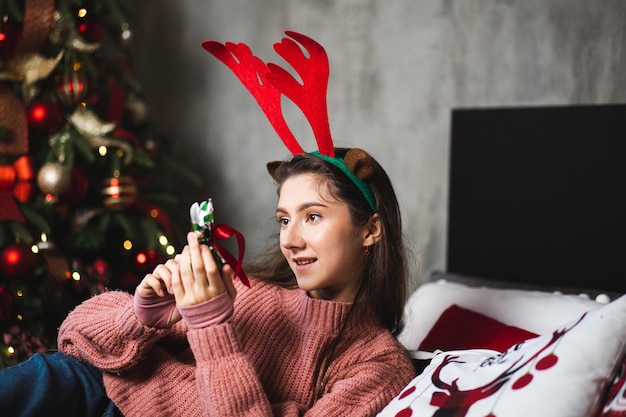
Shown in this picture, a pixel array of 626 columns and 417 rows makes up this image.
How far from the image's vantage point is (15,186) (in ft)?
7.62

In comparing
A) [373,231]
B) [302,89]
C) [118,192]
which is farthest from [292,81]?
[118,192]

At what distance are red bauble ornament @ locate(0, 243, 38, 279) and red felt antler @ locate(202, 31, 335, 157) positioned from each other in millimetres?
1057

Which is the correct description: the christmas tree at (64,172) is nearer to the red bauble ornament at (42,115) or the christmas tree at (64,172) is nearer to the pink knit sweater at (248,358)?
the red bauble ornament at (42,115)

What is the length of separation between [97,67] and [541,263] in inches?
64.6

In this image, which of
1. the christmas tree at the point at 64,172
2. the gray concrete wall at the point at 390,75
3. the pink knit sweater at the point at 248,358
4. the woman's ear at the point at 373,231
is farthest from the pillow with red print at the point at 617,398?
the christmas tree at the point at 64,172

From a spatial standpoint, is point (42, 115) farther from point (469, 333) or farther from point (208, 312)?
point (469, 333)

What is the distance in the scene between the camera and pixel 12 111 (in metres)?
2.31

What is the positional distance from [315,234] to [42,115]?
4.33 feet

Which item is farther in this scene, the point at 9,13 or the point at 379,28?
the point at 379,28

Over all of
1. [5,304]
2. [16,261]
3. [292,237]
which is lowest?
[5,304]

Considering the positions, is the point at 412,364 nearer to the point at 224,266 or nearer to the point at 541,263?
the point at 224,266

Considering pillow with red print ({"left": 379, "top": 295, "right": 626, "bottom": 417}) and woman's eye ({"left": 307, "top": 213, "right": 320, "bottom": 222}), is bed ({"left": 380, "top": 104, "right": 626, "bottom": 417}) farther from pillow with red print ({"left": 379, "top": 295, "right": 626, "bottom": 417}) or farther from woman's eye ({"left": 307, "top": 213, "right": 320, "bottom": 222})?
woman's eye ({"left": 307, "top": 213, "right": 320, "bottom": 222})

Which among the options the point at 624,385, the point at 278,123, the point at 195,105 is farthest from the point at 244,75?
the point at 195,105

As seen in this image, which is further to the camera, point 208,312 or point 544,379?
point 208,312
